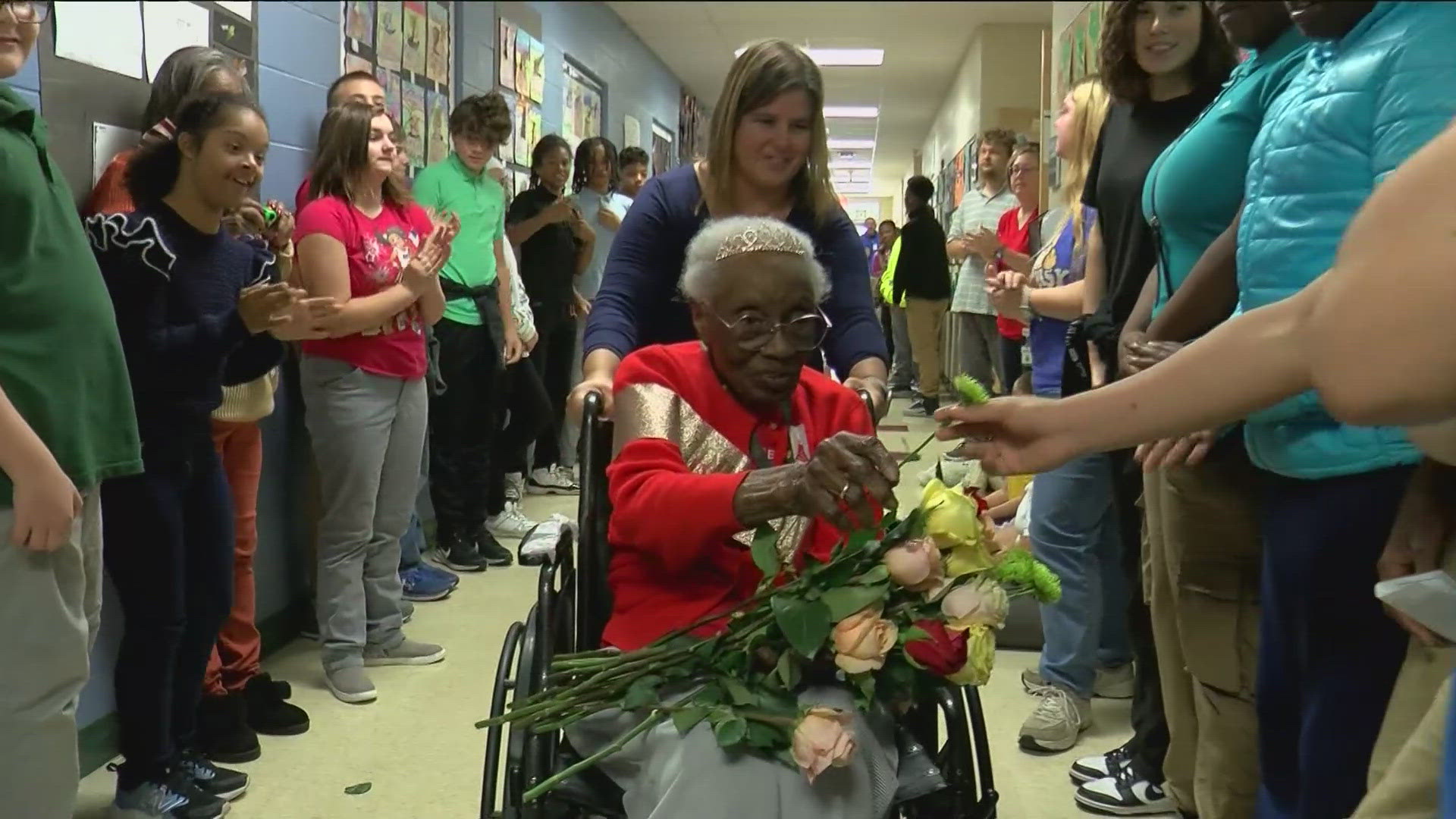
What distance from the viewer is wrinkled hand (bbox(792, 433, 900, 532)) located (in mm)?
1318

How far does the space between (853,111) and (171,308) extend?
40.6 ft

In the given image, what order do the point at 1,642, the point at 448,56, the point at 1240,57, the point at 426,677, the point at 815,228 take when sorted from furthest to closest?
the point at 448,56 → the point at 426,677 → the point at 1240,57 → the point at 815,228 → the point at 1,642

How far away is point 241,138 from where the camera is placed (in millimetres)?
2328

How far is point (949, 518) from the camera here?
1.30m

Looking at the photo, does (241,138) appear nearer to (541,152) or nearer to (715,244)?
(715,244)

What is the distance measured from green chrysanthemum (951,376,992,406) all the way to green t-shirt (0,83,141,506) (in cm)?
→ 134

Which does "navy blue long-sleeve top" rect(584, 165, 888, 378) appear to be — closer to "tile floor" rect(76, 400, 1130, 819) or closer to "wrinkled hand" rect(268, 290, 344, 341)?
"tile floor" rect(76, 400, 1130, 819)

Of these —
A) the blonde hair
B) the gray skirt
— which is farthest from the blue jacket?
the blonde hair

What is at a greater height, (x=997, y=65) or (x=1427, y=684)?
(x=997, y=65)

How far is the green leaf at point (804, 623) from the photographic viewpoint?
1285 millimetres

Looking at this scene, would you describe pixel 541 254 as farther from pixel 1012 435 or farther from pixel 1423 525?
pixel 1423 525

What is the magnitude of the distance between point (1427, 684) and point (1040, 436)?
55 centimetres

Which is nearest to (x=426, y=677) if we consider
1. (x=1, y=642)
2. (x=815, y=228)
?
(x=1, y=642)

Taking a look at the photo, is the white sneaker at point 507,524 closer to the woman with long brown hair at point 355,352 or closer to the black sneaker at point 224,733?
the woman with long brown hair at point 355,352
